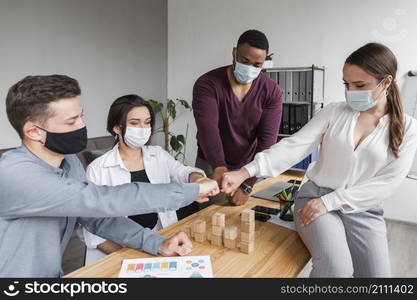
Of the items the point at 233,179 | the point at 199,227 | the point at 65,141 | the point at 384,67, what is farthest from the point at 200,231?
the point at 384,67

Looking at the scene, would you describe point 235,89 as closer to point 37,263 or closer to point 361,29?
point 37,263

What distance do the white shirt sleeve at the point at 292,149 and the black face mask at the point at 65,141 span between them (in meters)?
0.79

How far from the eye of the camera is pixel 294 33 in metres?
4.52

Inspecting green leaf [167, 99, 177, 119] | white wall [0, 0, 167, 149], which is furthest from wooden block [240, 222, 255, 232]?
green leaf [167, 99, 177, 119]

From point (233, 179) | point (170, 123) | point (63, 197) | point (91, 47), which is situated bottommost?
point (170, 123)

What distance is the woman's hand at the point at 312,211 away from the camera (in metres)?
1.42

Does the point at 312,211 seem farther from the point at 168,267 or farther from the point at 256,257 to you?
the point at 168,267

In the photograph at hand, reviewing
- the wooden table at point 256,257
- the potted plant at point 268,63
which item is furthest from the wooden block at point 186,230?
the potted plant at point 268,63

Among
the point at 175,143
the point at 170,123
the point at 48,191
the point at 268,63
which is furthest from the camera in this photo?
the point at 170,123

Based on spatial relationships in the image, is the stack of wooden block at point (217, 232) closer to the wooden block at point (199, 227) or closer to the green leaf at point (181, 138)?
the wooden block at point (199, 227)

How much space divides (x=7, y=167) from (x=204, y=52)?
4416 millimetres

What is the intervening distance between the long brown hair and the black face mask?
3.80ft

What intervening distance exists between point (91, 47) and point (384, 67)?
3.62 meters

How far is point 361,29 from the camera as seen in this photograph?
4.11 m
